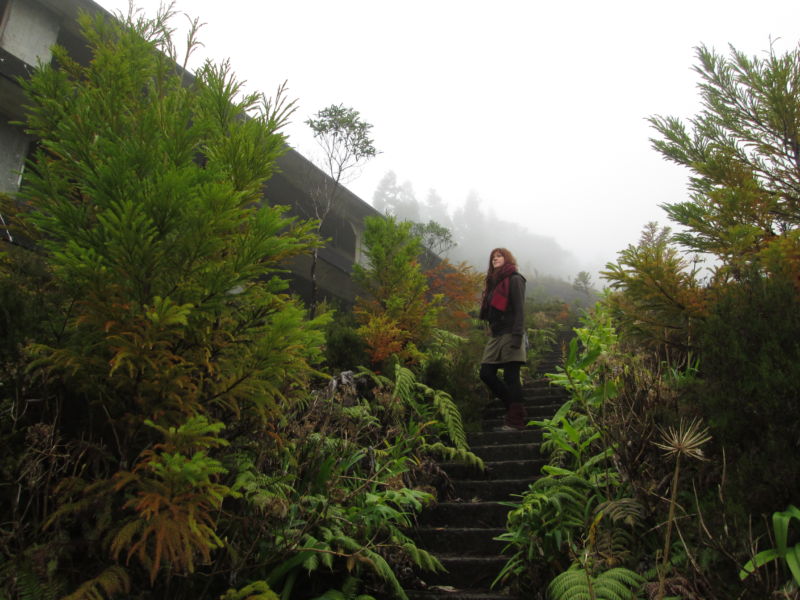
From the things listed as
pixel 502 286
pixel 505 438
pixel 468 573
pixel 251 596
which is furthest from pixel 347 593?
pixel 502 286

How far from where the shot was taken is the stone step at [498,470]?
4586 mm

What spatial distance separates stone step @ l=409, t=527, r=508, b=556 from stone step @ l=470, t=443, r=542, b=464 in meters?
1.27

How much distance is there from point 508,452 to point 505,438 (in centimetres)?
43

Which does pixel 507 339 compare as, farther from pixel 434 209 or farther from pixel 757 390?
pixel 434 209

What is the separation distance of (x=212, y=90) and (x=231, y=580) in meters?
2.93

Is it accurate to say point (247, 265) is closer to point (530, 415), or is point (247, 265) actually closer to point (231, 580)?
point (231, 580)

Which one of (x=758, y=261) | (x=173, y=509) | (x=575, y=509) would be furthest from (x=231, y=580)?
(x=758, y=261)

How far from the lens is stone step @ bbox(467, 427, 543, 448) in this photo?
17.5ft

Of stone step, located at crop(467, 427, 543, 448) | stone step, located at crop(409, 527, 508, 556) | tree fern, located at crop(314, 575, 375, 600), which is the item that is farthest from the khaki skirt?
tree fern, located at crop(314, 575, 375, 600)

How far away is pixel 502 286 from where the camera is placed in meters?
6.03

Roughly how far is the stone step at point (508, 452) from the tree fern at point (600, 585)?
2.32 metres

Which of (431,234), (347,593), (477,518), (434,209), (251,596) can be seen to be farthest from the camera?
(434,209)

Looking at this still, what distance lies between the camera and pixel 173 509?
1840mm

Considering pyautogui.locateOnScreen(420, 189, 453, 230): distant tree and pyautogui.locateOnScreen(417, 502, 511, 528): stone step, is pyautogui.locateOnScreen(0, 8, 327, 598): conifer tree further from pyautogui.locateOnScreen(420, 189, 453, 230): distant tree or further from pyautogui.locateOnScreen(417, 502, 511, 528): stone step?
pyautogui.locateOnScreen(420, 189, 453, 230): distant tree
